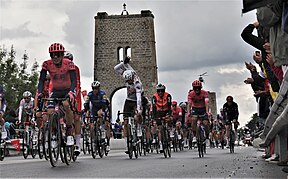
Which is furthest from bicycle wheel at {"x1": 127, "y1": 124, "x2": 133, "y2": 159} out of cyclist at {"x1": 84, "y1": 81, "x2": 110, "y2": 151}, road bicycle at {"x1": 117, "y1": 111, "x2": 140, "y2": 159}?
cyclist at {"x1": 84, "y1": 81, "x2": 110, "y2": 151}

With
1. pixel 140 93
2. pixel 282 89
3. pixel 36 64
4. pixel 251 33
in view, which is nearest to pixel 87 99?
pixel 140 93

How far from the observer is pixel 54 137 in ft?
33.4

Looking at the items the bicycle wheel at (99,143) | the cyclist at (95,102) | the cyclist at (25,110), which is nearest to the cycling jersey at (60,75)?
the bicycle wheel at (99,143)

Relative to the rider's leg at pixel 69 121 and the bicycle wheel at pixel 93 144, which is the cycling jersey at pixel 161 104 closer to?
the bicycle wheel at pixel 93 144

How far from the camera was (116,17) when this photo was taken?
71188 mm

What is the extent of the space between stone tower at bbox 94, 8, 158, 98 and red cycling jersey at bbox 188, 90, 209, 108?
51.3m

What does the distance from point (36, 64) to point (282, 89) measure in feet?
184

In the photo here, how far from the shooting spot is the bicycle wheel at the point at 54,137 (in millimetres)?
9990

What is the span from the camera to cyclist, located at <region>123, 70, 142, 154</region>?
14.3 m

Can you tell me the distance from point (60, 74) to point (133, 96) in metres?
3.94

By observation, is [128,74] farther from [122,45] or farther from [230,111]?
[122,45]

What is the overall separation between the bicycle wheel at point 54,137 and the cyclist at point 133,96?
4112 mm

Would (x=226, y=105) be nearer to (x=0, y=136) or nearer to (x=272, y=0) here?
(x=0, y=136)

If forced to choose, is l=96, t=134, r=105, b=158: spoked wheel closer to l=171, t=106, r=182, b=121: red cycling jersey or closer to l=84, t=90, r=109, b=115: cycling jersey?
l=84, t=90, r=109, b=115: cycling jersey
